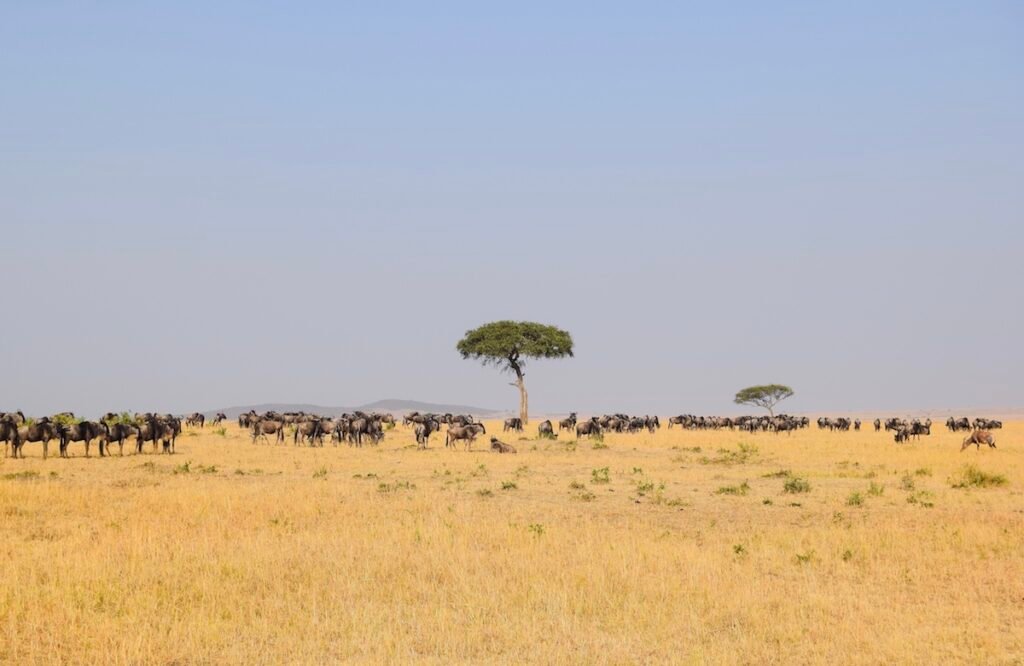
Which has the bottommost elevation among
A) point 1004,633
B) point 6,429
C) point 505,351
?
point 1004,633

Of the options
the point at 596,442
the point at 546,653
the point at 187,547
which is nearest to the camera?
the point at 546,653

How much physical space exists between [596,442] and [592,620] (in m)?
35.2

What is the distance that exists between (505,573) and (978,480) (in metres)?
18.7

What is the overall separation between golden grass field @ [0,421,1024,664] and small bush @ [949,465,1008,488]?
0.66m

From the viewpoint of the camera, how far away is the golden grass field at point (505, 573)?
945 centimetres

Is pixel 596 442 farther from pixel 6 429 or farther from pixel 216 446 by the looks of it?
pixel 6 429

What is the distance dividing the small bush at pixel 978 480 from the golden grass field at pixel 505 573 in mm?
661

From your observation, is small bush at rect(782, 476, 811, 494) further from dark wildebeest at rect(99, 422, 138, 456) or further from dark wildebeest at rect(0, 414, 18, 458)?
dark wildebeest at rect(0, 414, 18, 458)

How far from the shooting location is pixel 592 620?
1049 cm

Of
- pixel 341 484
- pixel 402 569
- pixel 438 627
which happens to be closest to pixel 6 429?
pixel 341 484

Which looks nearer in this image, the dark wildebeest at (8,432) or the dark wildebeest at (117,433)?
the dark wildebeest at (8,432)

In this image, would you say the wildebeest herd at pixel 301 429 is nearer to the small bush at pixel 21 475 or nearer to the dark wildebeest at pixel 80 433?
the dark wildebeest at pixel 80 433

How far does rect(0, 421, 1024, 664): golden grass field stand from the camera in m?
9.45

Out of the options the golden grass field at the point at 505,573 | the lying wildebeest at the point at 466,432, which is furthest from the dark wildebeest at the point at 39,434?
the lying wildebeest at the point at 466,432
